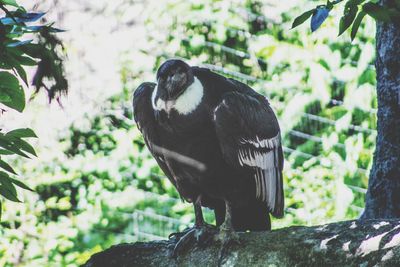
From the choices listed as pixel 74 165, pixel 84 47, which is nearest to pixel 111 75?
pixel 84 47

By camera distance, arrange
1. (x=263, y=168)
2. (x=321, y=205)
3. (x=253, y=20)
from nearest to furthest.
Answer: (x=263, y=168), (x=321, y=205), (x=253, y=20)

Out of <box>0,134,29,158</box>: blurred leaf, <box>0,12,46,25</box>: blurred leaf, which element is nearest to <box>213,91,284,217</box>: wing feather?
<box>0,134,29,158</box>: blurred leaf

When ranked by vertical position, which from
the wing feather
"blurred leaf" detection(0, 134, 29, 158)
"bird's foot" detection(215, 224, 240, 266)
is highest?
"blurred leaf" detection(0, 134, 29, 158)

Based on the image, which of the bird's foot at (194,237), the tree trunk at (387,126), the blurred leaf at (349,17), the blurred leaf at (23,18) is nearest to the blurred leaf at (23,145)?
the blurred leaf at (23,18)

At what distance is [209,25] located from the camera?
803 centimetres

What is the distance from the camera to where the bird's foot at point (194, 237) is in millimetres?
4520

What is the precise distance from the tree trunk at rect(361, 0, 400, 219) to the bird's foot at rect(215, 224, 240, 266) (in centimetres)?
102

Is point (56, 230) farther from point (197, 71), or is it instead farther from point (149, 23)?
point (197, 71)

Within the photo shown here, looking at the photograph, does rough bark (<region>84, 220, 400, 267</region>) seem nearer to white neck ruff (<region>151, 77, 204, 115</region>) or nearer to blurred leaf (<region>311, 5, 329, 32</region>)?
white neck ruff (<region>151, 77, 204, 115</region>)

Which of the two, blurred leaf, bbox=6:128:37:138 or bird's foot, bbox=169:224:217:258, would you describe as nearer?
blurred leaf, bbox=6:128:37:138

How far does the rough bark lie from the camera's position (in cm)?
380

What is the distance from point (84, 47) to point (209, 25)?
3.54 feet

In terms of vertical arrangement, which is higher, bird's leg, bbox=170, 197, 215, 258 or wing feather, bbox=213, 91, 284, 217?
wing feather, bbox=213, 91, 284, 217

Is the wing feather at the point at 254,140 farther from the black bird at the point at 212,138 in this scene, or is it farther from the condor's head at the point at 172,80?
the condor's head at the point at 172,80
